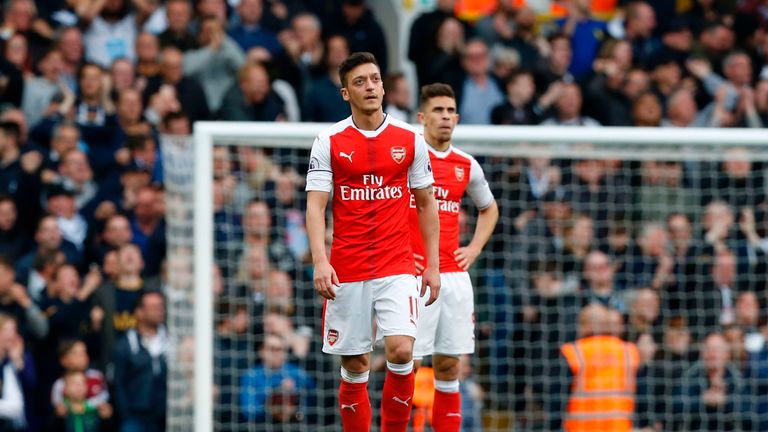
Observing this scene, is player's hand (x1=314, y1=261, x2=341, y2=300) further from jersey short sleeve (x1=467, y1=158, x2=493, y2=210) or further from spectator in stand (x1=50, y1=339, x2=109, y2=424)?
spectator in stand (x1=50, y1=339, x2=109, y2=424)

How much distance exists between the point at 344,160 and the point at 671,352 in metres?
5.88

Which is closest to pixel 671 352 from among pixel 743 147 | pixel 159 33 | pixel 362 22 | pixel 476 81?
pixel 743 147

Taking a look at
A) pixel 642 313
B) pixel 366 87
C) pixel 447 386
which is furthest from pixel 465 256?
pixel 642 313

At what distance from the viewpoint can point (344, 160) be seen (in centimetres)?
857

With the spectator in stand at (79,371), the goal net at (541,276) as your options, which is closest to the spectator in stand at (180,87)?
the goal net at (541,276)

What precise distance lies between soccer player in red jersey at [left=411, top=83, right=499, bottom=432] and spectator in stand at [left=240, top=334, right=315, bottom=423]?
9.64 ft

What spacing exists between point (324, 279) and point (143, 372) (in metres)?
4.89

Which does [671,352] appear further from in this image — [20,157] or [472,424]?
[20,157]

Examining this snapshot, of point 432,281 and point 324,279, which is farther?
point 432,281

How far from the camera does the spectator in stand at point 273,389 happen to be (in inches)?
490

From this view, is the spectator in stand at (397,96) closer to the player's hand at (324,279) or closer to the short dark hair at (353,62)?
the short dark hair at (353,62)

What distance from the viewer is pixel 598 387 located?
496 inches

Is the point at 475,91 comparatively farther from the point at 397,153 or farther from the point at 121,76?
the point at 397,153

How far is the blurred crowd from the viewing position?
504 inches
